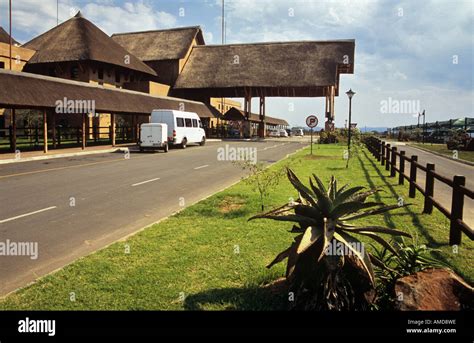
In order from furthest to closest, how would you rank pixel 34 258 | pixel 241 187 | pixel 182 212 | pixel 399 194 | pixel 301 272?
pixel 241 187
pixel 399 194
pixel 182 212
pixel 34 258
pixel 301 272

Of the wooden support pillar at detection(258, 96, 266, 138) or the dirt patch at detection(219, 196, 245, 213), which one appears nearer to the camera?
the dirt patch at detection(219, 196, 245, 213)

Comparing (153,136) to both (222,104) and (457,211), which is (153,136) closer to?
(457,211)

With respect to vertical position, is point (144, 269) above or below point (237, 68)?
below

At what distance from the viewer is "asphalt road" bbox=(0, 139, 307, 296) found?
18.7ft

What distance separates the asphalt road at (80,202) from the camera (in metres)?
5.71

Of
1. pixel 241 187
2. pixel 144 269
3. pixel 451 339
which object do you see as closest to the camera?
pixel 451 339

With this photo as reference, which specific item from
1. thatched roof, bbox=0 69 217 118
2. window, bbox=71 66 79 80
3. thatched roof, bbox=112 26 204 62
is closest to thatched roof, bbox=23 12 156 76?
window, bbox=71 66 79 80

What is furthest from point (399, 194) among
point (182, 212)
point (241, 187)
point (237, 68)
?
point (237, 68)

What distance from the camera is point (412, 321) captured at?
132 inches

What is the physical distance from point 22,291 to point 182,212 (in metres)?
4.07

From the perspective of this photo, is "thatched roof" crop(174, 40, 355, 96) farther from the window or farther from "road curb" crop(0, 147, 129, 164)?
"road curb" crop(0, 147, 129, 164)

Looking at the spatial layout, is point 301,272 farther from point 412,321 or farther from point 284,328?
point 412,321

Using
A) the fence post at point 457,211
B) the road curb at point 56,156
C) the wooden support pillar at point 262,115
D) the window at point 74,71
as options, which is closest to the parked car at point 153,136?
the road curb at point 56,156

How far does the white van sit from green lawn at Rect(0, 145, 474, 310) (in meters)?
19.0
